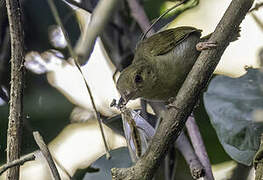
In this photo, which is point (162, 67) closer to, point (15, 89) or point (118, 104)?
point (118, 104)

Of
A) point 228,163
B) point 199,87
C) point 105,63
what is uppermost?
point 105,63

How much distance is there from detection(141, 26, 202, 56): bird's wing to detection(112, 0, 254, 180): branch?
2.65 feet

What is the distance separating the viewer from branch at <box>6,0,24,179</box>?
1419 millimetres

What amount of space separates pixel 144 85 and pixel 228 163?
0.69 meters

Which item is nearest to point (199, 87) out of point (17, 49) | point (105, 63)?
point (17, 49)

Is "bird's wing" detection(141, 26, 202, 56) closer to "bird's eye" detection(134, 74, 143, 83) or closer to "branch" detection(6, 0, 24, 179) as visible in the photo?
"bird's eye" detection(134, 74, 143, 83)

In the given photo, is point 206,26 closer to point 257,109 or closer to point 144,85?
point 144,85

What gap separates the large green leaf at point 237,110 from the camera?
1881 mm

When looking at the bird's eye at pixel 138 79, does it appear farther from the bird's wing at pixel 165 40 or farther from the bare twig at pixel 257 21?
the bare twig at pixel 257 21

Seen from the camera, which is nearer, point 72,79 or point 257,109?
point 257,109

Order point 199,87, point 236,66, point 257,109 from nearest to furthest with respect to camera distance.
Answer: point 199,87 < point 257,109 < point 236,66

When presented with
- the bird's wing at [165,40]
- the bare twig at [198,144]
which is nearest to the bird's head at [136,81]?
the bird's wing at [165,40]

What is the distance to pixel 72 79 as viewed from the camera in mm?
2627

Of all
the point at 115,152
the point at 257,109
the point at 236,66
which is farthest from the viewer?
the point at 236,66
